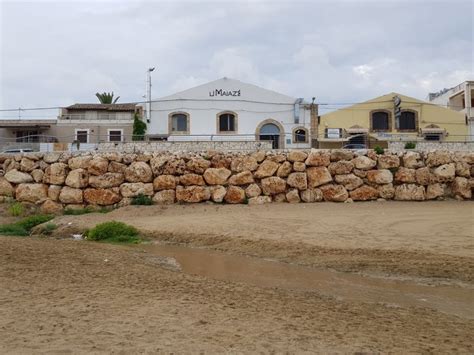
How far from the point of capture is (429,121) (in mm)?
46375

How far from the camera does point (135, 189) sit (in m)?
22.7

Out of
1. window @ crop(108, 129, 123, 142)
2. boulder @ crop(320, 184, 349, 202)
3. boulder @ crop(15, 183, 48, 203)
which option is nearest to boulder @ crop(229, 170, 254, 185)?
boulder @ crop(320, 184, 349, 202)

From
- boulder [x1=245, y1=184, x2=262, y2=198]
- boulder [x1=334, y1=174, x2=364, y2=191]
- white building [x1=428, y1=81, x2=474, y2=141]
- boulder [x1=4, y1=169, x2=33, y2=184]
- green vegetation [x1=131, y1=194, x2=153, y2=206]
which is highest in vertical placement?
white building [x1=428, y1=81, x2=474, y2=141]

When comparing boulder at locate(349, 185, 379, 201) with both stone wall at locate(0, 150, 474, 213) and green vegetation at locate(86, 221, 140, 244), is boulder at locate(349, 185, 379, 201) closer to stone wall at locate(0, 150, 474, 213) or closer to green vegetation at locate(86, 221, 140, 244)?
stone wall at locate(0, 150, 474, 213)

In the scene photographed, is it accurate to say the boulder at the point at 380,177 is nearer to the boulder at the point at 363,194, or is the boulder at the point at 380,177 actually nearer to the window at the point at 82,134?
the boulder at the point at 363,194

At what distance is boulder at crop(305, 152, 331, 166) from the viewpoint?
75.2 feet

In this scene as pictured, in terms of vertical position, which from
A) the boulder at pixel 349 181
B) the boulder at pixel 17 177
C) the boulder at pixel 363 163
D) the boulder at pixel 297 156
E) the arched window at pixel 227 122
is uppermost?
the arched window at pixel 227 122

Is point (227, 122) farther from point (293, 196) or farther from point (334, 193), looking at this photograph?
point (334, 193)

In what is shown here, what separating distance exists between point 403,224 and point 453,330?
1023 centimetres

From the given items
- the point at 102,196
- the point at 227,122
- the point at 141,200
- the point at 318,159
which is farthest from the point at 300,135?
the point at 102,196

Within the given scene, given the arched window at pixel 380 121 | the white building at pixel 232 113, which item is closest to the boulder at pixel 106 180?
the white building at pixel 232 113

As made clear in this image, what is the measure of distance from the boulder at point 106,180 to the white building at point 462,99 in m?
33.7

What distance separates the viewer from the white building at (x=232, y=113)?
144ft

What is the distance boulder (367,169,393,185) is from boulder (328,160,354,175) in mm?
1038
